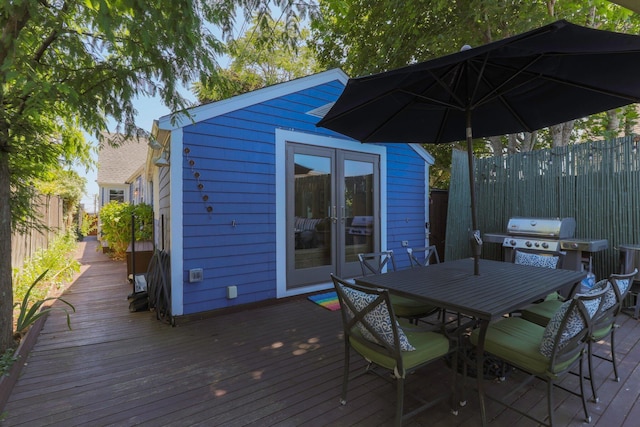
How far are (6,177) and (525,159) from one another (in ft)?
21.7

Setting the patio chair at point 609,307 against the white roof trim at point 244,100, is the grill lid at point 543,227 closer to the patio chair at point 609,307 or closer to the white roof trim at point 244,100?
the patio chair at point 609,307

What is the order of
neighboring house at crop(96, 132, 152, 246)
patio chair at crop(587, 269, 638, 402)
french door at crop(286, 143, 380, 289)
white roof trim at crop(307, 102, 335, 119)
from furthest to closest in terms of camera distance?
neighboring house at crop(96, 132, 152, 246)
white roof trim at crop(307, 102, 335, 119)
french door at crop(286, 143, 380, 289)
patio chair at crop(587, 269, 638, 402)

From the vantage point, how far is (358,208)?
5.14m

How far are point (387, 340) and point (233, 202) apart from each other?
2.76m

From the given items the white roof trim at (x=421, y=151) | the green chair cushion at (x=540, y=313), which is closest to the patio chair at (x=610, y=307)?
the green chair cushion at (x=540, y=313)

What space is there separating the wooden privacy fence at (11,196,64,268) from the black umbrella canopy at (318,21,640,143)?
11.0ft

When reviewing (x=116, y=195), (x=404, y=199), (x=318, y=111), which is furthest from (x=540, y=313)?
(x=116, y=195)

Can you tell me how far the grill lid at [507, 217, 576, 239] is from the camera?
13.7 feet

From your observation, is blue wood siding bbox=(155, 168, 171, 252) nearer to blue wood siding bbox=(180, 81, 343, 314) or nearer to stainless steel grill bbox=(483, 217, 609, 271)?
blue wood siding bbox=(180, 81, 343, 314)

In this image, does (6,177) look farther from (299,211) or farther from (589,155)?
(589,155)

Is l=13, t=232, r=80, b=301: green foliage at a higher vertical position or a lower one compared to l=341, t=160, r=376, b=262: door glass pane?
lower

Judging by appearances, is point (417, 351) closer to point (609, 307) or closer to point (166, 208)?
point (609, 307)

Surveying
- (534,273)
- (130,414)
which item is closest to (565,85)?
(534,273)

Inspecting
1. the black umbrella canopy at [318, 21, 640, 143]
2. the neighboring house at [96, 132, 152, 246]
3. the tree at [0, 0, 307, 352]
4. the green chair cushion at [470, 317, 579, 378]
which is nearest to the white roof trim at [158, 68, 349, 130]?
the tree at [0, 0, 307, 352]
